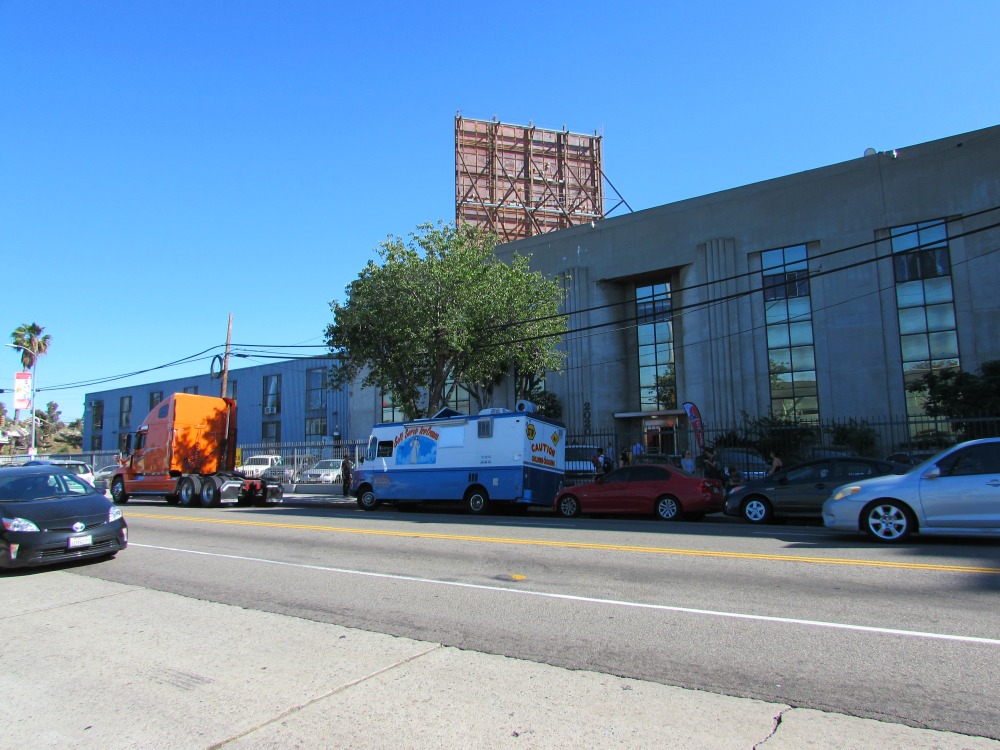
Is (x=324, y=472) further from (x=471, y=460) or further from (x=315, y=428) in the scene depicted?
(x=315, y=428)

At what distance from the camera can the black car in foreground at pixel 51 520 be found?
338 inches

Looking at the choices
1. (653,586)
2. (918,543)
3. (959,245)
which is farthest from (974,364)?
(653,586)

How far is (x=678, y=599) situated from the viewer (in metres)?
6.75

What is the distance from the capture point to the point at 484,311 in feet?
76.3

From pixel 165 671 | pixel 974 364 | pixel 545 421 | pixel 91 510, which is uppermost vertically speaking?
pixel 974 364

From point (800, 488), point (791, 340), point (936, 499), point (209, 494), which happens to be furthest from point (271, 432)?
point (936, 499)

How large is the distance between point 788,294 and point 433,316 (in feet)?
60.3

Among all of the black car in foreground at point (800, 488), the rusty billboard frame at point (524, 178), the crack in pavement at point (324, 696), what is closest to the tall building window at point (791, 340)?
the black car in foreground at point (800, 488)

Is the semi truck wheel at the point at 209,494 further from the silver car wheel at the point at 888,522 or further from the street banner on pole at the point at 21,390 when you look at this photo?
the silver car wheel at the point at 888,522

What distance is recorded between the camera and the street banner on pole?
3105 cm

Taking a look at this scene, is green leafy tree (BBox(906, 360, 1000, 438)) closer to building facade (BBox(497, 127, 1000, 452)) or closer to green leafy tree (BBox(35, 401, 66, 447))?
building facade (BBox(497, 127, 1000, 452))

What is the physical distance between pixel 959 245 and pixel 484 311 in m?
21.2

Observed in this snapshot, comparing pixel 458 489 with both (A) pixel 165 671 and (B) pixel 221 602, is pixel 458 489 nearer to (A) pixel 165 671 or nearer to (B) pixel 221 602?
(B) pixel 221 602

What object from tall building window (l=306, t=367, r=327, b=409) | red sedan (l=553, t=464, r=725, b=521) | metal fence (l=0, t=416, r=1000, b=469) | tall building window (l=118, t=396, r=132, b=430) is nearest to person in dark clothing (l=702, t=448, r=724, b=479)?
metal fence (l=0, t=416, r=1000, b=469)
